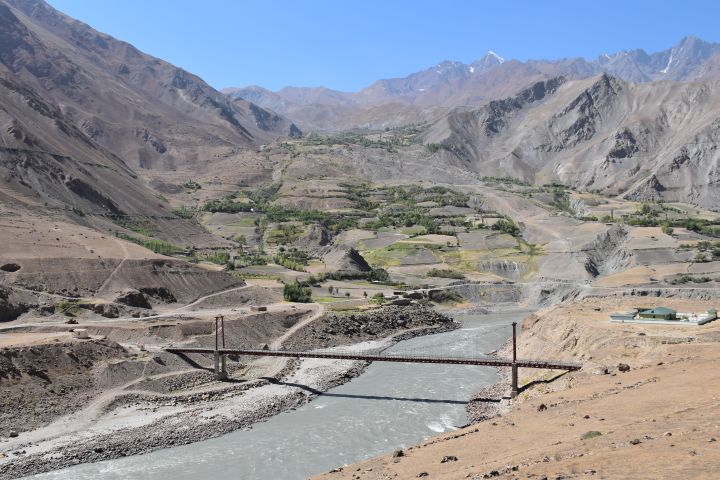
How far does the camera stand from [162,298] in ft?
284

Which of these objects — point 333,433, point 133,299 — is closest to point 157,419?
point 333,433

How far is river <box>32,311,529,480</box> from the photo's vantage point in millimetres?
40719

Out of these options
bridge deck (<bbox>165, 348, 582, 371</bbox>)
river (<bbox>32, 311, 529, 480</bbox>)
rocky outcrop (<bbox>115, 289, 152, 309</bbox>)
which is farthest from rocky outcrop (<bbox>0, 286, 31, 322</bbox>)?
river (<bbox>32, 311, 529, 480</bbox>)

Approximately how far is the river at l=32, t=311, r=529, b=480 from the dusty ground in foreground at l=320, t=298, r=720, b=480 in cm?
630

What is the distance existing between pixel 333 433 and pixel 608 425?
21385 mm

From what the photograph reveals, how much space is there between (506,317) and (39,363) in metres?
72.8

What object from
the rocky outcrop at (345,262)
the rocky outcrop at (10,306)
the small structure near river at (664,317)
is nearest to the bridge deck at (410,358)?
the small structure near river at (664,317)

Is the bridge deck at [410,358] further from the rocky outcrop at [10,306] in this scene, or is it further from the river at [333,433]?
the rocky outcrop at [10,306]

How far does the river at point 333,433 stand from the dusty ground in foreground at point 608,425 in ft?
20.7

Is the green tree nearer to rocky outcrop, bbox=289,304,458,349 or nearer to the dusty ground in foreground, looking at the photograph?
rocky outcrop, bbox=289,304,458,349

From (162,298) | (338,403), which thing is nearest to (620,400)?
(338,403)

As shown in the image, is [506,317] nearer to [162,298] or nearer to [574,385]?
[162,298]

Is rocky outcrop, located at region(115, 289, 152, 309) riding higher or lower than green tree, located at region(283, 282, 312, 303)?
higher

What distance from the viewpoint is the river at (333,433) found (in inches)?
1603
